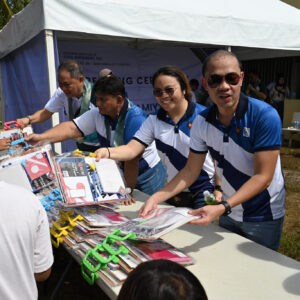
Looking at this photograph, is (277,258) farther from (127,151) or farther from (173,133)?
(127,151)

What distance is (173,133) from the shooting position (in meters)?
2.08

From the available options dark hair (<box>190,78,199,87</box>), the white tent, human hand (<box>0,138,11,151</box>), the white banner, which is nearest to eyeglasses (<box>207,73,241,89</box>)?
human hand (<box>0,138,11,151</box>)

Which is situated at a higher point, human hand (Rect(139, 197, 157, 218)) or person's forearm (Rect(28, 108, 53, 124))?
person's forearm (Rect(28, 108, 53, 124))

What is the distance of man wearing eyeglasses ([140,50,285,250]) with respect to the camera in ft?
4.69

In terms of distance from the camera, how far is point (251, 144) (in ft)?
4.91

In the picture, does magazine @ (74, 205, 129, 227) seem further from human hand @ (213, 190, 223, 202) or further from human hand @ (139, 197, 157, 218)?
human hand @ (213, 190, 223, 202)

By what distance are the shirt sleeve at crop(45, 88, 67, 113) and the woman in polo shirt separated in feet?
5.50

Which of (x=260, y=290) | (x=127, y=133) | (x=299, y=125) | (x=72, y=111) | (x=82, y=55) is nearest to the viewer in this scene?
(x=260, y=290)

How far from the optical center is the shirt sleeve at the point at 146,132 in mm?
2160

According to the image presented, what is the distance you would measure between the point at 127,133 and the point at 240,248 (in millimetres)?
1166

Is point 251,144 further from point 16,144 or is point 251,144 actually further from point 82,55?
point 82,55

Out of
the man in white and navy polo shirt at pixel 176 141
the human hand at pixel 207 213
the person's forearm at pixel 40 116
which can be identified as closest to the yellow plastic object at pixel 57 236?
A: the human hand at pixel 207 213

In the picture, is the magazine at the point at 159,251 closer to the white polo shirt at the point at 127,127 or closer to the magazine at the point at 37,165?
the magazine at the point at 37,165

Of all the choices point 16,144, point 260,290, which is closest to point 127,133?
point 16,144
